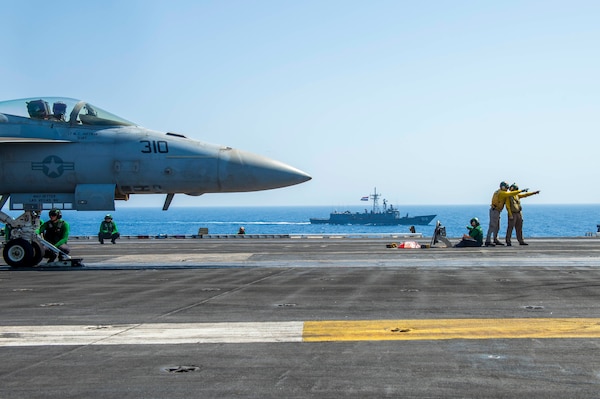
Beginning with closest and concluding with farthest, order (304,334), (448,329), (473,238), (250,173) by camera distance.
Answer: (304,334) < (448,329) < (250,173) < (473,238)

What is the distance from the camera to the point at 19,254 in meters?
19.1

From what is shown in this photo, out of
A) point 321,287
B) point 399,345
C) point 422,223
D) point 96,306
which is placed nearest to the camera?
point 399,345

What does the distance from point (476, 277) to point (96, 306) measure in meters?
8.24

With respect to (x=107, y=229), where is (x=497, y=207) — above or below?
above

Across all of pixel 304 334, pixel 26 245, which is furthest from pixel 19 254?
pixel 304 334

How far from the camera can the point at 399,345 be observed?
7.80 m

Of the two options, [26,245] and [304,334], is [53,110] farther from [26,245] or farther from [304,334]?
[304,334]

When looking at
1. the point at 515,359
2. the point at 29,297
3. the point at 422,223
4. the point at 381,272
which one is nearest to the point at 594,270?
the point at 381,272

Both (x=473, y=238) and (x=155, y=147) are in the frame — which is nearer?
(x=155, y=147)

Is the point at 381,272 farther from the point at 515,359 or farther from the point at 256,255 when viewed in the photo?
the point at 515,359

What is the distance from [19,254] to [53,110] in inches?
164

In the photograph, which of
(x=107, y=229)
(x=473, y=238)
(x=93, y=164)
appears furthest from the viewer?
(x=107, y=229)

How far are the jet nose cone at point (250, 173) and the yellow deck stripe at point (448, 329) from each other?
9.29 m

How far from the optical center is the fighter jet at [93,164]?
18.5 meters
